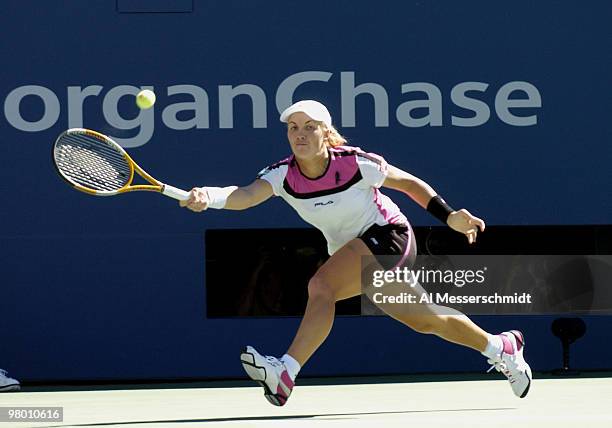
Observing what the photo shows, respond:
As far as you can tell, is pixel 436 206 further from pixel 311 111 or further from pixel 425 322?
pixel 311 111

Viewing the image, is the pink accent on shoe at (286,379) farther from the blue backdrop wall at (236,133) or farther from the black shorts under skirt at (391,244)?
the blue backdrop wall at (236,133)

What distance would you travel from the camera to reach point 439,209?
610cm

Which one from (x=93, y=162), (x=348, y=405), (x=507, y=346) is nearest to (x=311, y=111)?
(x=93, y=162)

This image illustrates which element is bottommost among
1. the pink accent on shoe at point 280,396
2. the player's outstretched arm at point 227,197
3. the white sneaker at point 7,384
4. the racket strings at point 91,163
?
the white sneaker at point 7,384

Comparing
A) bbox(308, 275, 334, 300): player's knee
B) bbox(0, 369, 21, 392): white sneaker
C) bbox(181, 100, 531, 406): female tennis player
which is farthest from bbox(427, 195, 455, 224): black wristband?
bbox(0, 369, 21, 392): white sneaker

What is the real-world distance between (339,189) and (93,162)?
1.12 metres

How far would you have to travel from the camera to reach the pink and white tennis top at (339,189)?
6.15m

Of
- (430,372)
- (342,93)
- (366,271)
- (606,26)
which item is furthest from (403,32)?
(366,271)

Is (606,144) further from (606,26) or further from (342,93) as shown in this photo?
(342,93)

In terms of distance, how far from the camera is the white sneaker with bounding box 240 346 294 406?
573cm

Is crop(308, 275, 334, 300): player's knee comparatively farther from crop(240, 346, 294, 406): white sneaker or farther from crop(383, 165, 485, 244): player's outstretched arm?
crop(383, 165, 485, 244): player's outstretched arm

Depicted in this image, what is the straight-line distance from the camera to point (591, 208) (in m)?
8.52

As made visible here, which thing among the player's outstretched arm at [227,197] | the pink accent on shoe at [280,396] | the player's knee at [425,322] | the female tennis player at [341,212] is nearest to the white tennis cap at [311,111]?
the female tennis player at [341,212]

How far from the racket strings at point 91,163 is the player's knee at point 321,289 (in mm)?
942
